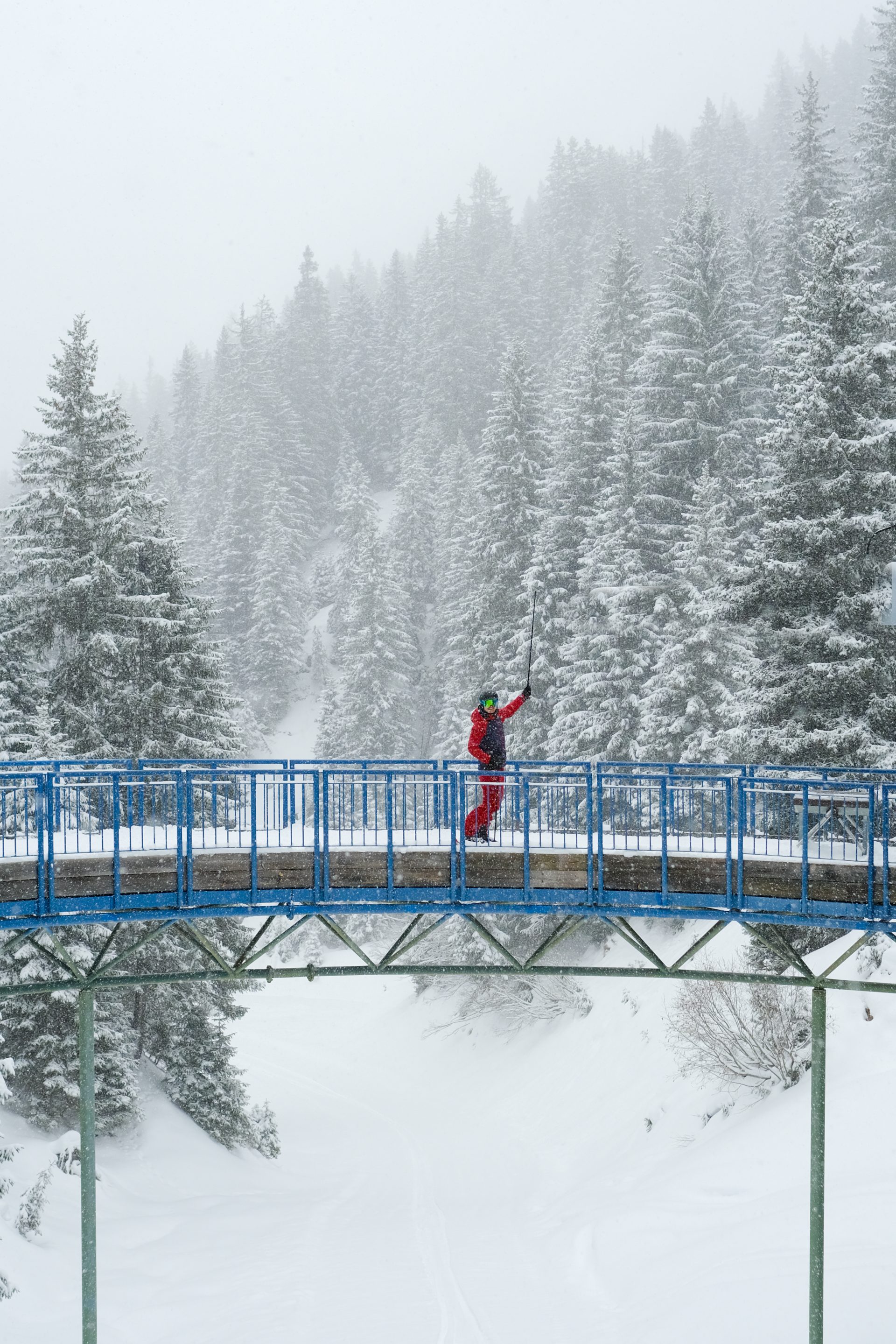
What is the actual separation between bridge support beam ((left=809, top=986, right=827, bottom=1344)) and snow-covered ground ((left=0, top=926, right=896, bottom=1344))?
1096 millimetres

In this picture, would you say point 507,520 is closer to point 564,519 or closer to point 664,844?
point 564,519

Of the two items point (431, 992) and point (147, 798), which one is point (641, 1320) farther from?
point (431, 992)

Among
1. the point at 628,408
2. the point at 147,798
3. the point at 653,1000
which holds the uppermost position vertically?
the point at 628,408

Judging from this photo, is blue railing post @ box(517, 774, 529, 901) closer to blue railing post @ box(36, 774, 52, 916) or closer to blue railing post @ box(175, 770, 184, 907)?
blue railing post @ box(175, 770, 184, 907)

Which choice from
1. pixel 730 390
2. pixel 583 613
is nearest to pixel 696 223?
pixel 730 390

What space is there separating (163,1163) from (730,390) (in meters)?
29.4

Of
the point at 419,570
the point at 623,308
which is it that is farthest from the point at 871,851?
the point at 419,570

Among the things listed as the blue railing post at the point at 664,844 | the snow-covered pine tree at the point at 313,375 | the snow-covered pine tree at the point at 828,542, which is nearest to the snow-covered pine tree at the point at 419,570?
the snow-covered pine tree at the point at 313,375

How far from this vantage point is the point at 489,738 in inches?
602

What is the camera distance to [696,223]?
40562 mm

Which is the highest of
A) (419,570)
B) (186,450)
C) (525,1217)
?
(186,450)

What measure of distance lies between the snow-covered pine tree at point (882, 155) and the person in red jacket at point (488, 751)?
94.2ft

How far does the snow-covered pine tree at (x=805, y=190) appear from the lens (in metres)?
42.6

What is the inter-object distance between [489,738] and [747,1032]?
8.99 metres
